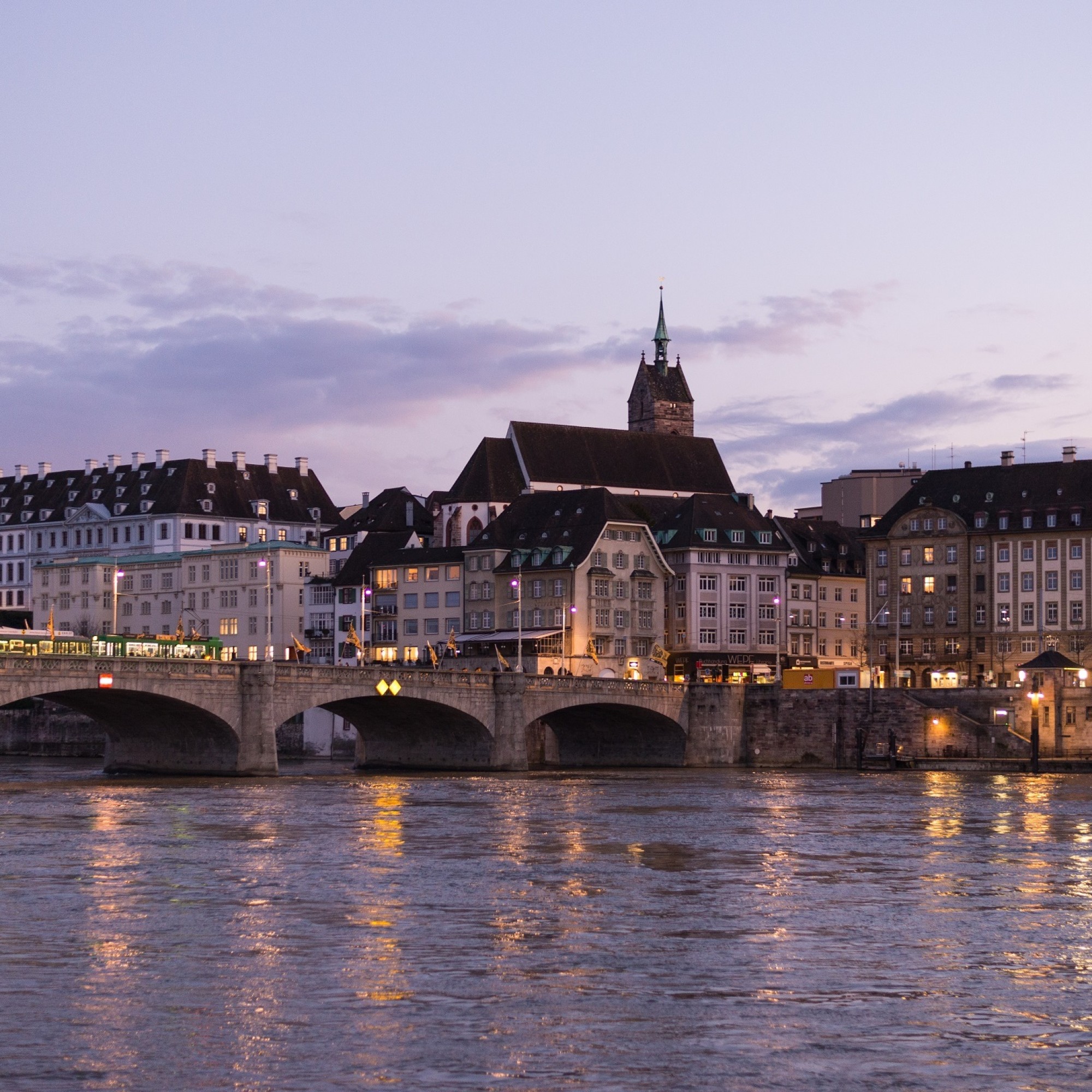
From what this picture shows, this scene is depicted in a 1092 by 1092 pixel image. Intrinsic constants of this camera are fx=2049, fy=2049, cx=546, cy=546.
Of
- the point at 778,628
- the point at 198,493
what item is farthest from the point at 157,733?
the point at 198,493

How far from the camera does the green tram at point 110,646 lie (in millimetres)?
95375

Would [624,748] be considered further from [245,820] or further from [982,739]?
[245,820]

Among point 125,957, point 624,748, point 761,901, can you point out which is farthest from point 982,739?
point 125,957

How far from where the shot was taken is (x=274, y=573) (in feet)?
548

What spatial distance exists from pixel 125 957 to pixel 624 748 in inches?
3502

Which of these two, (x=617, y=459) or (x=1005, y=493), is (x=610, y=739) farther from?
(x=617, y=459)

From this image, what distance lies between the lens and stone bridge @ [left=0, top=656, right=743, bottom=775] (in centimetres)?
9194

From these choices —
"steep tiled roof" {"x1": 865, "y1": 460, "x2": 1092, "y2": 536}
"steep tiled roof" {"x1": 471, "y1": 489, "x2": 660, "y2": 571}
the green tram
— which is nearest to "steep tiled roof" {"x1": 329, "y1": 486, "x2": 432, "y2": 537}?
"steep tiled roof" {"x1": 471, "y1": 489, "x2": 660, "y2": 571}

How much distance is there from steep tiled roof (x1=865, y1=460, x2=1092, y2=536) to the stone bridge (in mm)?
27637

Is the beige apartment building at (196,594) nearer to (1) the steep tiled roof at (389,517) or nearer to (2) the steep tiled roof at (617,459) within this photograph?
(1) the steep tiled roof at (389,517)

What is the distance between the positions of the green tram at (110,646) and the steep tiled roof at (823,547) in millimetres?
61210

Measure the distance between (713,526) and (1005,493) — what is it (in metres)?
21.6

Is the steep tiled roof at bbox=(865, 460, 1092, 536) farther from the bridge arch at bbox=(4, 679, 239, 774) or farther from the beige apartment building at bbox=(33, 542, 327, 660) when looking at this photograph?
the bridge arch at bbox=(4, 679, 239, 774)

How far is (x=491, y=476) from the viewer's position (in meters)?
163
